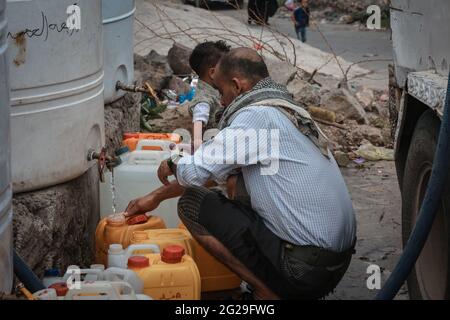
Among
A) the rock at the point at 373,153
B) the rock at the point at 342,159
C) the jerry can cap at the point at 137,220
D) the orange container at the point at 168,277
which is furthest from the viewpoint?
the rock at the point at 373,153

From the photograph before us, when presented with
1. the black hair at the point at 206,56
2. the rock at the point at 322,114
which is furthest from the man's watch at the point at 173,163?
the rock at the point at 322,114

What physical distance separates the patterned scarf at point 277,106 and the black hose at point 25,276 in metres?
1.11

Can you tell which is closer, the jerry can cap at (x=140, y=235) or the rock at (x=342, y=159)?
the jerry can cap at (x=140, y=235)

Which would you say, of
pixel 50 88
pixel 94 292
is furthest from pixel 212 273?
pixel 50 88

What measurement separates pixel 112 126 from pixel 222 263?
216 centimetres

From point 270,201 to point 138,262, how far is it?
2.06 ft

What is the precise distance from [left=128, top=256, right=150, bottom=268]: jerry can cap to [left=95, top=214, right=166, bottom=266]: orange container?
45 cm

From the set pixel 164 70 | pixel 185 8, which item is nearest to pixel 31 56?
pixel 164 70

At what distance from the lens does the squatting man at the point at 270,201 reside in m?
3.70

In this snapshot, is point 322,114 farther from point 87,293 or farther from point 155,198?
point 87,293

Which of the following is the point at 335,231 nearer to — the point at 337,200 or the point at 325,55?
the point at 337,200

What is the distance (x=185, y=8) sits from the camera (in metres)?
15.2

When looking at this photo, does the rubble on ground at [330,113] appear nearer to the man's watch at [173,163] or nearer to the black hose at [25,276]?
the man's watch at [173,163]
